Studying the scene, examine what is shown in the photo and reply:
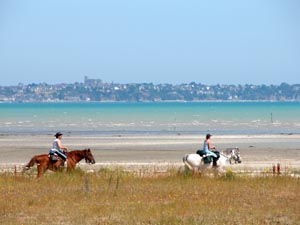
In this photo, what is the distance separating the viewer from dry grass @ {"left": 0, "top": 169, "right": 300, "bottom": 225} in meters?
16.7

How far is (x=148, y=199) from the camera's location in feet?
63.8

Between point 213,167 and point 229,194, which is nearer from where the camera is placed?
point 229,194

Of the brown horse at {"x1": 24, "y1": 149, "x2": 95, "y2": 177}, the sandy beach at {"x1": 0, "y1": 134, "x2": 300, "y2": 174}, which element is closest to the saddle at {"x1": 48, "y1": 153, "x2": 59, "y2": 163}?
the brown horse at {"x1": 24, "y1": 149, "x2": 95, "y2": 177}

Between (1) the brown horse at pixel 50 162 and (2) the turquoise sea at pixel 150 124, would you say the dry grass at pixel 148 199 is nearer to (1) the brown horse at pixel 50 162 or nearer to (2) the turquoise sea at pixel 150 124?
(1) the brown horse at pixel 50 162

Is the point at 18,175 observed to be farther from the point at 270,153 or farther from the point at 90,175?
the point at 270,153

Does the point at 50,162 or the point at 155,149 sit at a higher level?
the point at 50,162

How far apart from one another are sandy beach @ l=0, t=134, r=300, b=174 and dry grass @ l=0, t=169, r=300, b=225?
8586mm

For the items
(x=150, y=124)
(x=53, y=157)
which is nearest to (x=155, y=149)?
(x=53, y=157)

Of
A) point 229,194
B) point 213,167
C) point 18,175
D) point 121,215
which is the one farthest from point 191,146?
point 121,215

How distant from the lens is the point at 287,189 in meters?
21.3

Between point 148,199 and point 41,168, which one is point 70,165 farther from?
point 148,199

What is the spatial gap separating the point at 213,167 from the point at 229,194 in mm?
6786

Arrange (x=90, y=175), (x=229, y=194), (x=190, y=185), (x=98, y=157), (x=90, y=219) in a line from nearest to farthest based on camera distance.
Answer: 1. (x=90, y=219)
2. (x=229, y=194)
3. (x=190, y=185)
4. (x=90, y=175)
5. (x=98, y=157)

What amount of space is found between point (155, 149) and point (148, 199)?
91.1ft
